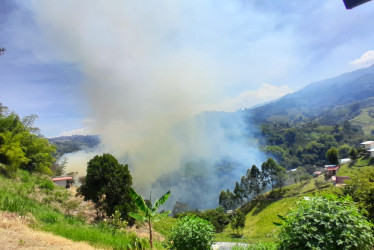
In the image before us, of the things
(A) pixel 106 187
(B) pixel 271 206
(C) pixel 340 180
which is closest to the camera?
(A) pixel 106 187

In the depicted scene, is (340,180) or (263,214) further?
(263,214)

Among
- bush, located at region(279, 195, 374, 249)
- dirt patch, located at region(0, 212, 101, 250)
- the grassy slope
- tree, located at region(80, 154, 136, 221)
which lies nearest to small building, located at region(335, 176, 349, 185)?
the grassy slope

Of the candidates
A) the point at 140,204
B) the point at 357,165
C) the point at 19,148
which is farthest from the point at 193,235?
the point at 357,165

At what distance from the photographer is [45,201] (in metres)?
18.4

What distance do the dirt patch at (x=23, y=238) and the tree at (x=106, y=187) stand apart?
429 inches

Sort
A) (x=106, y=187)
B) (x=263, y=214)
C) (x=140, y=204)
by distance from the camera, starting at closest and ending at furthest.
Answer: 1. (x=140, y=204)
2. (x=106, y=187)
3. (x=263, y=214)

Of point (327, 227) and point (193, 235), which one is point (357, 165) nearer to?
point (193, 235)

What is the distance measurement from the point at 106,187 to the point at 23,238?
41.7ft

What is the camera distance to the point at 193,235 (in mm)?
8672

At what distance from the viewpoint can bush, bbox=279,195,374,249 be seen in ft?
17.0

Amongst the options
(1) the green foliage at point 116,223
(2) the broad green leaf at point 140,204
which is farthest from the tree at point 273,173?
(2) the broad green leaf at point 140,204

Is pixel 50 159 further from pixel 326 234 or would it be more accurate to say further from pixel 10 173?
pixel 326 234

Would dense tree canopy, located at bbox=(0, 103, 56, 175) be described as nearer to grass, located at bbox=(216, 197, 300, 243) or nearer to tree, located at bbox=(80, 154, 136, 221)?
tree, located at bbox=(80, 154, 136, 221)

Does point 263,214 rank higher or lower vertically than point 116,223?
lower
